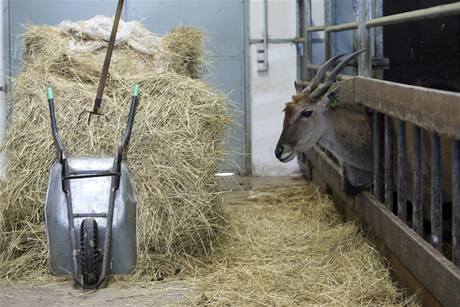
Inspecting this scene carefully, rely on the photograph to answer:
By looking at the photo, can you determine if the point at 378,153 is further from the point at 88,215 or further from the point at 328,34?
the point at 328,34

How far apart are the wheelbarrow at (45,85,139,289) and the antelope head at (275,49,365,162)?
3.94ft

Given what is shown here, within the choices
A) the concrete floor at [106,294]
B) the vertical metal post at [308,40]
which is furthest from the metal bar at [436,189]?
the vertical metal post at [308,40]

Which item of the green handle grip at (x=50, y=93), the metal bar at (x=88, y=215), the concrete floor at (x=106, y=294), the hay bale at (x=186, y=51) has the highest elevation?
the hay bale at (x=186, y=51)

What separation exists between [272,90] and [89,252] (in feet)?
14.5

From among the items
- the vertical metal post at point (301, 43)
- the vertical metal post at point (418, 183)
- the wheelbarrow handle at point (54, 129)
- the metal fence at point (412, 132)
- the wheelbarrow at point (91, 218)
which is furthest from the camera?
the vertical metal post at point (301, 43)

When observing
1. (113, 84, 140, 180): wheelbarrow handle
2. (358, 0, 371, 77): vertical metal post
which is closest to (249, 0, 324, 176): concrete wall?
(358, 0, 371, 77): vertical metal post

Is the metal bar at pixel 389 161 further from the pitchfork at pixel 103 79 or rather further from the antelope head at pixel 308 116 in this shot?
the pitchfork at pixel 103 79

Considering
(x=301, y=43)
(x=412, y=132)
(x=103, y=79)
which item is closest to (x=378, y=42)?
(x=412, y=132)

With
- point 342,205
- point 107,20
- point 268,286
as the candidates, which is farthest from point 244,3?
point 268,286

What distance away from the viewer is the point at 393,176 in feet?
14.3

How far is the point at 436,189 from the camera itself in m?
3.35

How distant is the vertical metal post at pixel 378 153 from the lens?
176 inches

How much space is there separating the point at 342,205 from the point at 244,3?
10.3ft

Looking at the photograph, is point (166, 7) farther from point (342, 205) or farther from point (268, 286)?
point (268, 286)
